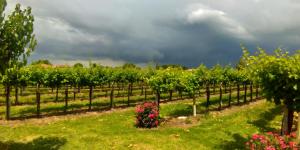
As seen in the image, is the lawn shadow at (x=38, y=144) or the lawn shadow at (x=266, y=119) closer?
the lawn shadow at (x=38, y=144)

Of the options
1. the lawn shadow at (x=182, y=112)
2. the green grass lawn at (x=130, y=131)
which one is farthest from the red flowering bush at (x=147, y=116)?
the lawn shadow at (x=182, y=112)

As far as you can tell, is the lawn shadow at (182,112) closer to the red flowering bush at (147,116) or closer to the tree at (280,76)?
the red flowering bush at (147,116)

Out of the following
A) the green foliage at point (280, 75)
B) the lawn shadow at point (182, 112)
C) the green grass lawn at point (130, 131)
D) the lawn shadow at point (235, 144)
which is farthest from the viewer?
the lawn shadow at point (182, 112)

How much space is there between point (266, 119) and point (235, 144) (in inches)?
322

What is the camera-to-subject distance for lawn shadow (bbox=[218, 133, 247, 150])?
56.4 ft

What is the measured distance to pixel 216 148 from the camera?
55.8ft

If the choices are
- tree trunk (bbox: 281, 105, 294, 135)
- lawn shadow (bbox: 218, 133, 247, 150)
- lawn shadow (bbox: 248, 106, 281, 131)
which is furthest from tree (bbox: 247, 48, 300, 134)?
lawn shadow (bbox: 248, 106, 281, 131)

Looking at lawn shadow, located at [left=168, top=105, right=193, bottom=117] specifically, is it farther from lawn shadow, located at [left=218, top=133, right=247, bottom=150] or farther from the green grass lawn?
lawn shadow, located at [left=218, top=133, right=247, bottom=150]

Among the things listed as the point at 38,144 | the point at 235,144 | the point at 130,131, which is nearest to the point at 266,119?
the point at 235,144

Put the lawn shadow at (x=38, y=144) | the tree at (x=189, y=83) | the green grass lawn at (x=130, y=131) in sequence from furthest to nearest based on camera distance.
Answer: the tree at (x=189, y=83) < the green grass lawn at (x=130, y=131) < the lawn shadow at (x=38, y=144)

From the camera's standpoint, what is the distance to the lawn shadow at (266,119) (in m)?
22.1

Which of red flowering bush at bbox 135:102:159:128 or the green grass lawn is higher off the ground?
red flowering bush at bbox 135:102:159:128

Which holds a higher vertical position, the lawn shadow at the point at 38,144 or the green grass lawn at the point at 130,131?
the green grass lawn at the point at 130,131

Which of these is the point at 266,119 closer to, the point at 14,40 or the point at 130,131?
the point at 130,131
